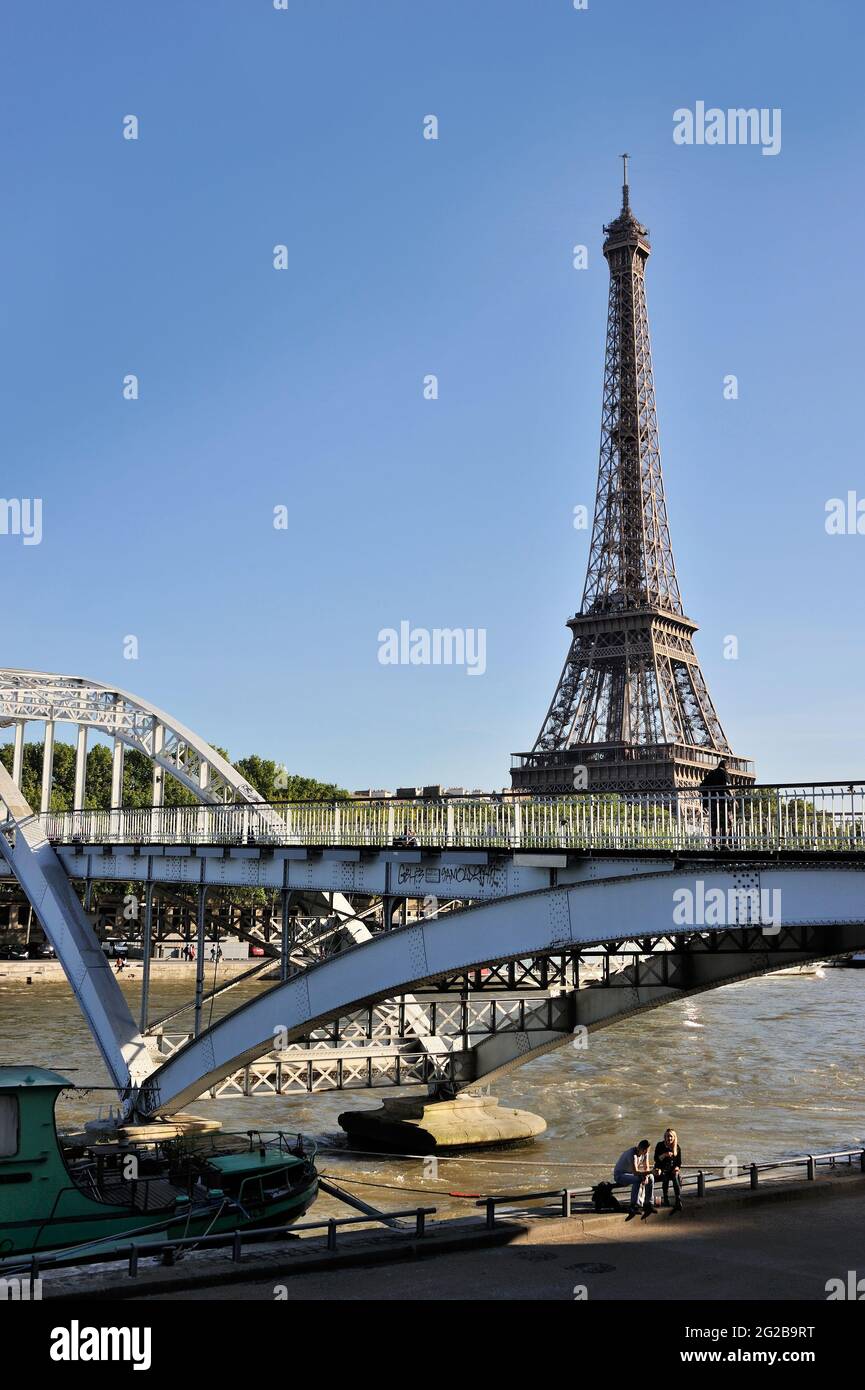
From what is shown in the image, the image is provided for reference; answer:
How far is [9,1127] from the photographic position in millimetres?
19000

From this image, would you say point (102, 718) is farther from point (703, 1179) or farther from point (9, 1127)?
point (703, 1179)

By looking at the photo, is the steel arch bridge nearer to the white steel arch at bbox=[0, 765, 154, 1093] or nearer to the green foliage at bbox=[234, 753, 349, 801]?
the white steel arch at bbox=[0, 765, 154, 1093]

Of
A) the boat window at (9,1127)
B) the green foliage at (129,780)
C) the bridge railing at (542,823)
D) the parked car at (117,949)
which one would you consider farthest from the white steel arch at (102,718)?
the green foliage at (129,780)

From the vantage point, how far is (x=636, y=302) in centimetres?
A: 11744

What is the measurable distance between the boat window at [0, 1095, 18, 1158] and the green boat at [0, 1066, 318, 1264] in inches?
0.6

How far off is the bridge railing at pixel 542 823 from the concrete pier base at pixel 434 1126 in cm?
700

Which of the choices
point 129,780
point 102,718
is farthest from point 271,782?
point 102,718

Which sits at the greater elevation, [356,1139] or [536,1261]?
[536,1261]

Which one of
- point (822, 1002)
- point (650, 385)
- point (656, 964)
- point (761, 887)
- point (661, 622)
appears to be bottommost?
point (822, 1002)

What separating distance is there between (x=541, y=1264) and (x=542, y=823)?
8442 millimetres

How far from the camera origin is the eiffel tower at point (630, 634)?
3826 inches

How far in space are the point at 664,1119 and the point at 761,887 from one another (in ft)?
60.0

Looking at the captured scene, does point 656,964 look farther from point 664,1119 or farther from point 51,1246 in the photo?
point 51,1246

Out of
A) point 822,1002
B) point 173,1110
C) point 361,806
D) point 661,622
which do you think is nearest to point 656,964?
point 361,806
